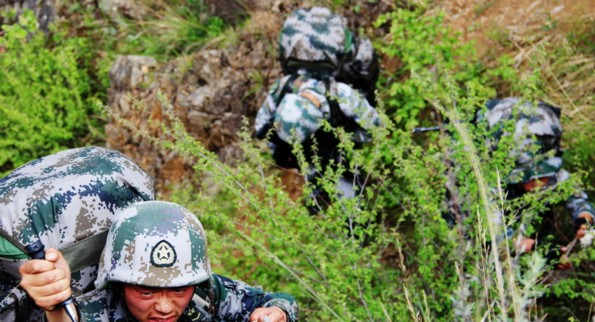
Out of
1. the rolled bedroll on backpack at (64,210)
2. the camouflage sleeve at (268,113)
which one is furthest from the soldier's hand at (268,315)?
the camouflage sleeve at (268,113)

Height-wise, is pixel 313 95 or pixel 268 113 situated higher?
pixel 313 95

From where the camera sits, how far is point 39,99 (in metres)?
7.79

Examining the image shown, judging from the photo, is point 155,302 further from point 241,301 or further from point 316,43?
point 316,43

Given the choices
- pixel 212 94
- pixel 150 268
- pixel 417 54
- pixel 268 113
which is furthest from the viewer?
pixel 212 94

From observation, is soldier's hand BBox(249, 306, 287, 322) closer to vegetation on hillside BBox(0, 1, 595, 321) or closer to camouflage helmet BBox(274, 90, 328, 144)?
vegetation on hillside BBox(0, 1, 595, 321)

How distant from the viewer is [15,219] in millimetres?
3080

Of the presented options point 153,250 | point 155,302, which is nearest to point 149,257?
point 153,250

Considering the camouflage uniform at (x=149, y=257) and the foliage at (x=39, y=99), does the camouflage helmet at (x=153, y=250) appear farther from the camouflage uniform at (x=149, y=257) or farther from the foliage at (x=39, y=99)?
the foliage at (x=39, y=99)

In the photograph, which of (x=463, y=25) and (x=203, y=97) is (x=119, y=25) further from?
(x=463, y=25)

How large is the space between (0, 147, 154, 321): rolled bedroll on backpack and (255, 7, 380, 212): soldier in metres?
1.74

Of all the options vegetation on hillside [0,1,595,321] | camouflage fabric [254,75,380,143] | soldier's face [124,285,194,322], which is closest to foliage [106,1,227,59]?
vegetation on hillside [0,1,595,321]

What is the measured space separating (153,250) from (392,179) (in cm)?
334

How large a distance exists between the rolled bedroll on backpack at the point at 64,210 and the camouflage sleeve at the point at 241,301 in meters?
0.50

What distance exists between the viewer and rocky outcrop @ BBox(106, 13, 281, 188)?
23.1 ft
